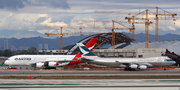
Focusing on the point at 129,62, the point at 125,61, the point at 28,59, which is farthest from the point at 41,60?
the point at 129,62

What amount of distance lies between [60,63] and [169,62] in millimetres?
32996

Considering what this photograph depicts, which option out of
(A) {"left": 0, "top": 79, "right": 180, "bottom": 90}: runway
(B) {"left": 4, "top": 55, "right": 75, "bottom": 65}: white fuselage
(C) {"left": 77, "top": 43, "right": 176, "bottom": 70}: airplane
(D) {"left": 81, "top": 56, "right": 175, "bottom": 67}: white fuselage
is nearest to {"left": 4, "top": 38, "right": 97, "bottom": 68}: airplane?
(B) {"left": 4, "top": 55, "right": 75, "bottom": 65}: white fuselage

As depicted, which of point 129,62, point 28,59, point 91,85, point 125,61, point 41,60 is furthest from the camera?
point 41,60

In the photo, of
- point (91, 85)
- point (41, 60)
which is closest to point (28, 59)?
point (41, 60)

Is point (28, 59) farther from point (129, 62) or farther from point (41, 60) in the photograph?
point (129, 62)

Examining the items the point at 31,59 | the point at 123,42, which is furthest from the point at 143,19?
the point at 31,59

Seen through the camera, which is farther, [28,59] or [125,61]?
[28,59]

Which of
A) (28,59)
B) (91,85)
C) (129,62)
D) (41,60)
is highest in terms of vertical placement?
(28,59)

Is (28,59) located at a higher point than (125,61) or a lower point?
higher

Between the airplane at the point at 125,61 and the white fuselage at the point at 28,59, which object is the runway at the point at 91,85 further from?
the white fuselage at the point at 28,59

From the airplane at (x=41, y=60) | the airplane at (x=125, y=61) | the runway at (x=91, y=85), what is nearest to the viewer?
the runway at (x=91, y=85)

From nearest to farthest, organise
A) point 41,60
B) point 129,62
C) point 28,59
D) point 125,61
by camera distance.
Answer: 1. point 129,62
2. point 125,61
3. point 28,59
4. point 41,60

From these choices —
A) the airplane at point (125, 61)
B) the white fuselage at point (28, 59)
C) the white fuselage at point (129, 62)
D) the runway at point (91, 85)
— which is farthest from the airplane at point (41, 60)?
the runway at point (91, 85)

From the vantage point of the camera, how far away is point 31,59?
6988 cm
